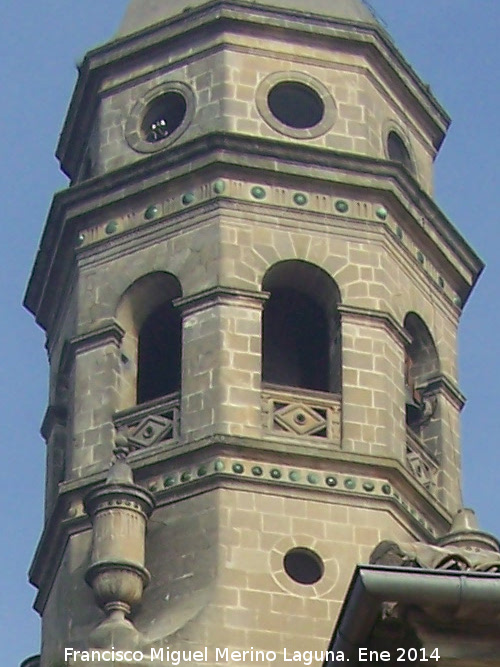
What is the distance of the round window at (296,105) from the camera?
33.8 m

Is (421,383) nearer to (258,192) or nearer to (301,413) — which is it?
(301,413)

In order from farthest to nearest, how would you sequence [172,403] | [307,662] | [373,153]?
[373,153]
[172,403]
[307,662]

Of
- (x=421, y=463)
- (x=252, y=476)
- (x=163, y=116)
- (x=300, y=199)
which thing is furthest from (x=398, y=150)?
(x=252, y=476)

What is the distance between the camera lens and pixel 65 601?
30.5 meters

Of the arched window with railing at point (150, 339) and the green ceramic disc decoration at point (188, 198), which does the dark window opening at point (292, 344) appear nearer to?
the arched window with railing at point (150, 339)

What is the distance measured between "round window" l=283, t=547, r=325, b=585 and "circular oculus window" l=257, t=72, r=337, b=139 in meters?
6.05

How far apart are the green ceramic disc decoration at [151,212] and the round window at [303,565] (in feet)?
16.7

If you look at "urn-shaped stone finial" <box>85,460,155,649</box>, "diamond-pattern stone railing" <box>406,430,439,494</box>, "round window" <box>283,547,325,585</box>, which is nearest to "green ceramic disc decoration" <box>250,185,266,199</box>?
"diamond-pattern stone railing" <box>406,430,439,494</box>

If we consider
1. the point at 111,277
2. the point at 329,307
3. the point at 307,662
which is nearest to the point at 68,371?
the point at 111,277

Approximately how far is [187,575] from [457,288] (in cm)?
651

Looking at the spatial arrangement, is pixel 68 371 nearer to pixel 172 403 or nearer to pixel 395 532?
pixel 172 403

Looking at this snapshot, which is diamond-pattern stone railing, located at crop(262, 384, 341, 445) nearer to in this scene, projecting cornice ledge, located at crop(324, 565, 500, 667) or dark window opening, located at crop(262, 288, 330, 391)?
dark window opening, located at crop(262, 288, 330, 391)

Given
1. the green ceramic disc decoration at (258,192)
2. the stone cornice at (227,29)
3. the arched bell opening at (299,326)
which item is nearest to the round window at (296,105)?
the stone cornice at (227,29)

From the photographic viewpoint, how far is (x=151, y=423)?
31266 mm
